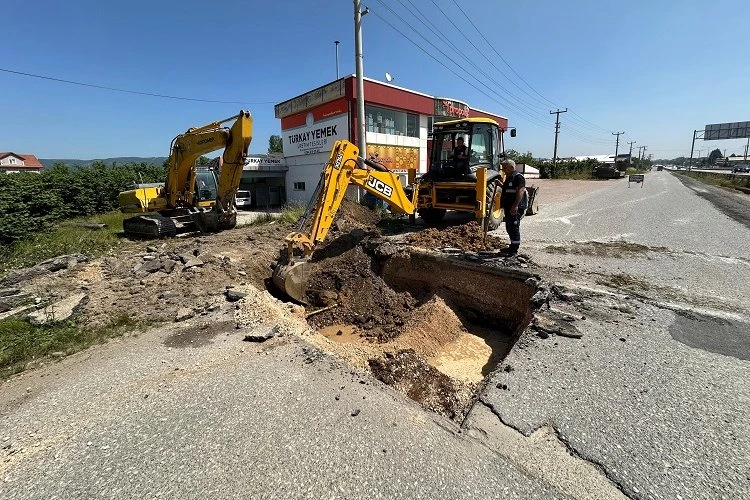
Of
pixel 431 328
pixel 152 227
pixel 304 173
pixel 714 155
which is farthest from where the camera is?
pixel 714 155

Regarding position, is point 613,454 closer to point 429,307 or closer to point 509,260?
point 429,307

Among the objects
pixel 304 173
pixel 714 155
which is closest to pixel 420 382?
pixel 304 173

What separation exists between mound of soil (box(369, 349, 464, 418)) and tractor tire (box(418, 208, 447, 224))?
6428 millimetres

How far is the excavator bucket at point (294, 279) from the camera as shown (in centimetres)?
620

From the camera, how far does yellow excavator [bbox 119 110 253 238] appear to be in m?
10.1

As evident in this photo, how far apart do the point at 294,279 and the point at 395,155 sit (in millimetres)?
15525

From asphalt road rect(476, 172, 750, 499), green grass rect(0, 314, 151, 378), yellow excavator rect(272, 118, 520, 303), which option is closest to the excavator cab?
yellow excavator rect(272, 118, 520, 303)

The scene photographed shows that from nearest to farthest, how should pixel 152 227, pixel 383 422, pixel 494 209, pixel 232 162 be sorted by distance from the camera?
pixel 383 422
pixel 494 209
pixel 232 162
pixel 152 227

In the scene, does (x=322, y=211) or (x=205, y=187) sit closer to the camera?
(x=322, y=211)

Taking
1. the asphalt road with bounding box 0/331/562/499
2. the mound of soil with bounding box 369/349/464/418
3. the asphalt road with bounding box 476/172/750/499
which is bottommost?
the mound of soil with bounding box 369/349/464/418

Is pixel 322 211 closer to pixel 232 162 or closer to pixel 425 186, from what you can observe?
pixel 425 186

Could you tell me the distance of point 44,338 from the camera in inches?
176

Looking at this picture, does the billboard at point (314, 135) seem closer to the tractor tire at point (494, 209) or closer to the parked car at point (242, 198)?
the parked car at point (242, 198)

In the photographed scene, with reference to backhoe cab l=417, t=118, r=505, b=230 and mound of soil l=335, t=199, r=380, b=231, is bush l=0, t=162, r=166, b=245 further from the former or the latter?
backhoe cab l=417, t=118, r=505, b=230
